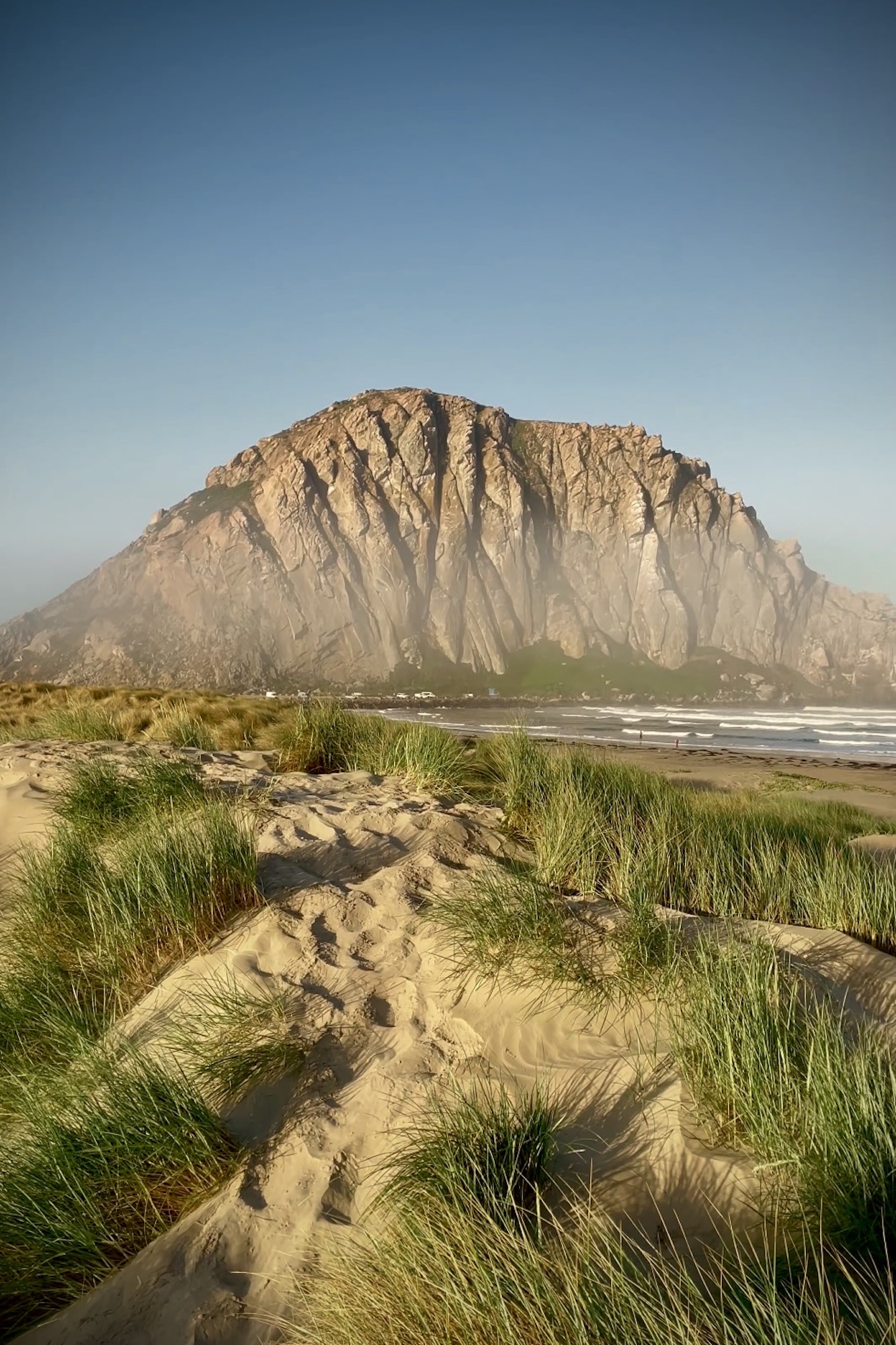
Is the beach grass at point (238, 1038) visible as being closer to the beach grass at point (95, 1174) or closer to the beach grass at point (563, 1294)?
the beach grass at point (95, 1174)

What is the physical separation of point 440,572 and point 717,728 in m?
90.4

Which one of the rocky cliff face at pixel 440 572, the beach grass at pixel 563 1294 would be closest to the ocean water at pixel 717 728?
the beach grass at pixel 563 1294

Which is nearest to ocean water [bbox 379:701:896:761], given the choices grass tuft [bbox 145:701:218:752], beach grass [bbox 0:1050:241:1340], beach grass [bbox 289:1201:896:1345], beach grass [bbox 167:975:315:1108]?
grass tuft [bbox 145:701:218:752]

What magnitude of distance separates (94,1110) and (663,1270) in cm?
238

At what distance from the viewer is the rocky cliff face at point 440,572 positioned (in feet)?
432

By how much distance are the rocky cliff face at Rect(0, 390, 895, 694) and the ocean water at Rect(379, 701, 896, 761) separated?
2299 inches

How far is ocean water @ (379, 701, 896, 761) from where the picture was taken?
147 feet

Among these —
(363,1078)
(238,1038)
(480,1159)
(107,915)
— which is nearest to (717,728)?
(107,915)

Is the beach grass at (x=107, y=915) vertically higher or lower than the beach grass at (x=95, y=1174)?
higher

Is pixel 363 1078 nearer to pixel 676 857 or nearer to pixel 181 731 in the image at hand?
pixel 676 857

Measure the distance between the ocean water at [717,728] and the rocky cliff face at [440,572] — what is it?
58394 mm

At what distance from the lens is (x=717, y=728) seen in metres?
57.2

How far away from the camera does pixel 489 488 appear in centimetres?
14888

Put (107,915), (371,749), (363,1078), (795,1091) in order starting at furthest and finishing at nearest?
(371,749), (107,915), (363,1078), (795,1091)
